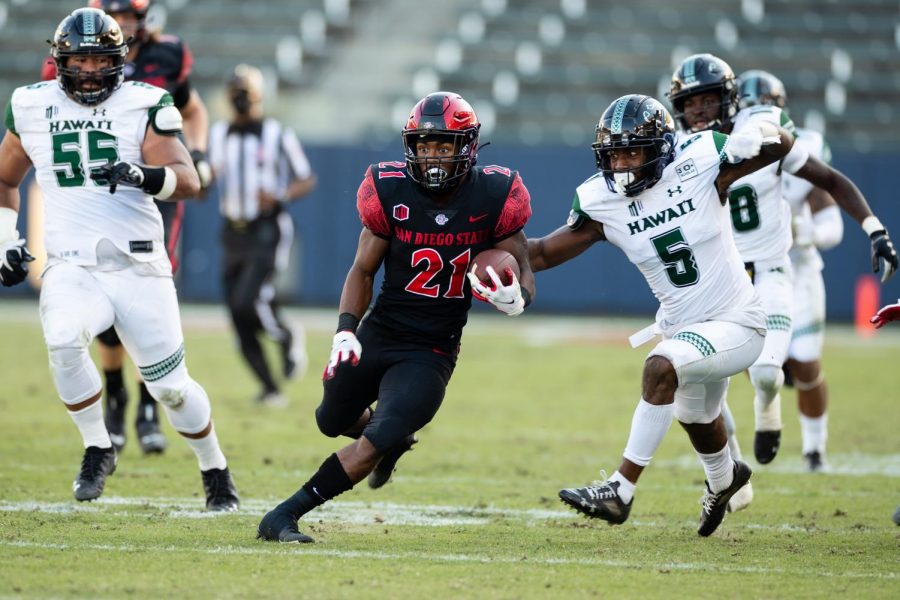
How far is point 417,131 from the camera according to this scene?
4.76 meters

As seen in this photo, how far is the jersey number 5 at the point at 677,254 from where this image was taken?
4992mm

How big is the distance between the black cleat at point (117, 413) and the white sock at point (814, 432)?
350cm

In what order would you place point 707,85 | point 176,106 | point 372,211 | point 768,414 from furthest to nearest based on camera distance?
point 176,106, point 768,414, point 707,85, point 372,211

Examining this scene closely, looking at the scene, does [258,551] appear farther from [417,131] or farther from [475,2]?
[475,2]

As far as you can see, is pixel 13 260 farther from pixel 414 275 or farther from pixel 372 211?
pixel 414 275

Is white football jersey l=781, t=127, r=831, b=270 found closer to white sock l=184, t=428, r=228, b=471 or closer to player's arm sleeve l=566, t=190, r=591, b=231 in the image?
player's arm sleeve l=566, t=190, r=591, b=231

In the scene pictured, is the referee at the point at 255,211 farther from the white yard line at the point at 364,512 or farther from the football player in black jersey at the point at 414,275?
the football player in black jersey at the point at 414,275

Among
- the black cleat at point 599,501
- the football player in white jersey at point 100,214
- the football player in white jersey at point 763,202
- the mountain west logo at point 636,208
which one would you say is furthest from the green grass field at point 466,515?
the mountain west logo at point 636,208

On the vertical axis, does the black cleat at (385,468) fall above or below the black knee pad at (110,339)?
below

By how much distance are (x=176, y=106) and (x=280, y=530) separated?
2.93 metres

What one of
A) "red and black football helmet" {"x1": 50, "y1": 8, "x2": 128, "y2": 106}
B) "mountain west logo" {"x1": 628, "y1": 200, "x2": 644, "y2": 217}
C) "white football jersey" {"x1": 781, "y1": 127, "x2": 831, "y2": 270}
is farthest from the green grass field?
"red and black football helmet" {"x1": 50, "y1": 8, "x2": 128, "y2": 106}

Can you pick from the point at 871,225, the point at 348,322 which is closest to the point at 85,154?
the point at 348,322

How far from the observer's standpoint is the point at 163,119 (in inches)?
211

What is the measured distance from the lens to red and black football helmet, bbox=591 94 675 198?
4.95 metres
